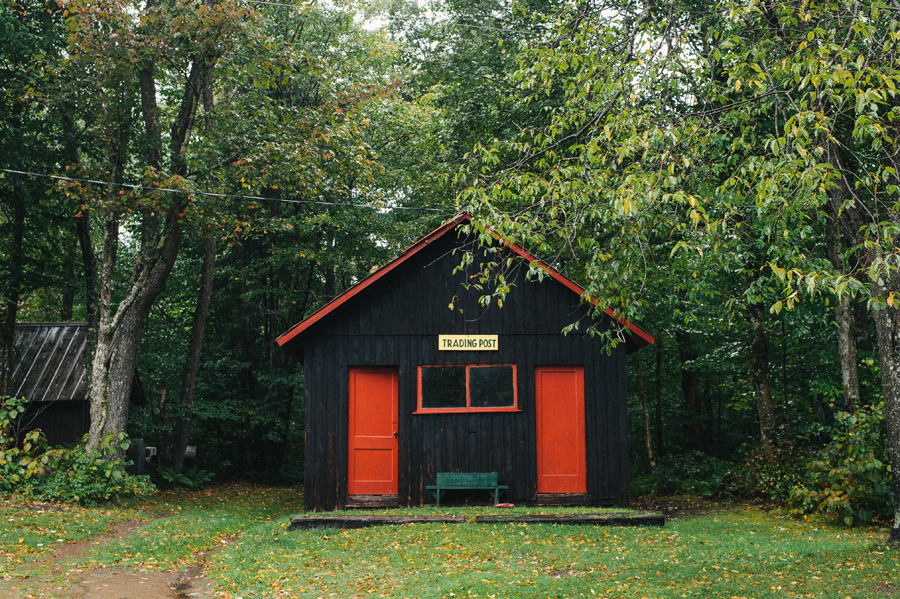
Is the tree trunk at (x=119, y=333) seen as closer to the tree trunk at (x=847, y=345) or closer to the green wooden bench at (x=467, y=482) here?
the green wooden bench at (x=467, y=482)

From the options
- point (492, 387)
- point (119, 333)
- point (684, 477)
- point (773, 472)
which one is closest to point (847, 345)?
point (773, 472)

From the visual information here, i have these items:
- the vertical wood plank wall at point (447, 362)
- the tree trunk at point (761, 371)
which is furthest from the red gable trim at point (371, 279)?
the tree trunk at point (761, 371)

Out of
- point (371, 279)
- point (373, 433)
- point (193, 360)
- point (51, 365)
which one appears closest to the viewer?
point (371, 279)

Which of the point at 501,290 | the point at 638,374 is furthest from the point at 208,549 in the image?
the point at 638,374

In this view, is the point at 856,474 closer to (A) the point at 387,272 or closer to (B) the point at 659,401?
(A) the point at 387,272

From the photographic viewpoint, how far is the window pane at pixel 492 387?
1254 cm

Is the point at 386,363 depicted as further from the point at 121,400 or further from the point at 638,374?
the point at 638,374

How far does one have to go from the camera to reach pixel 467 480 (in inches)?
478

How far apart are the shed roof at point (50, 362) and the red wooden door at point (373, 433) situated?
8190mm

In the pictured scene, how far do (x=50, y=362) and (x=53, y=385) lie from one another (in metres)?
0.97

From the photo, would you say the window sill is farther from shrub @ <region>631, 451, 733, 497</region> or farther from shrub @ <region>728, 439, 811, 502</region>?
shrub @ <region>631, 451, 733, 497</region>

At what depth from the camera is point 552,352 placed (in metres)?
12.6

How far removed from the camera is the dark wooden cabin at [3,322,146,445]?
647 inches

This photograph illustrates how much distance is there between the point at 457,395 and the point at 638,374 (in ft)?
28.1
